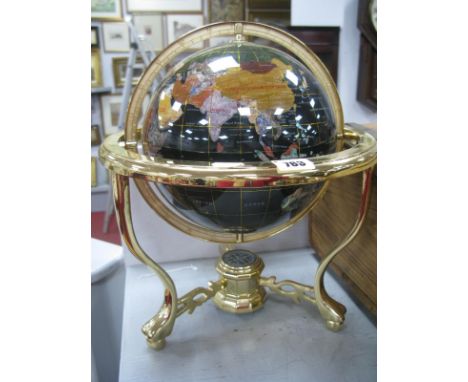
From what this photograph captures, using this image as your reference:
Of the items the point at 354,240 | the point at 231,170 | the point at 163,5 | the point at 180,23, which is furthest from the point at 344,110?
the point at 231,170

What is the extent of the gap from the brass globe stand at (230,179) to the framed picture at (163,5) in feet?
7.41

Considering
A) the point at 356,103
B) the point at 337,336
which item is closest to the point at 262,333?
the point at 337,336

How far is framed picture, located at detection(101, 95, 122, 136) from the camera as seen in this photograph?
3.24 meters

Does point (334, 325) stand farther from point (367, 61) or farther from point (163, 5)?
point (163, 5)

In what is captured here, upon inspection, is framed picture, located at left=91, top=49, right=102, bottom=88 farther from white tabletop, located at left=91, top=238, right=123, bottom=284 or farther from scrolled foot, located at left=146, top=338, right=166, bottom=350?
scrolled foot, located at left=146, top=338, right=166, bottom=350

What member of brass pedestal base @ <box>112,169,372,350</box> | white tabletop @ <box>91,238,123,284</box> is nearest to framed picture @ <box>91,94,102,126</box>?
white tabletop @ <box>91,238,123,284</box>

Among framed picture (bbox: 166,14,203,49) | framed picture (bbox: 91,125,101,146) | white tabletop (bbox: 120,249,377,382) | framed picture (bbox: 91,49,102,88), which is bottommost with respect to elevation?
white tabletop (bbox: 120,249,377,382)

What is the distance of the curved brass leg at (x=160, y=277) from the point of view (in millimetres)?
930

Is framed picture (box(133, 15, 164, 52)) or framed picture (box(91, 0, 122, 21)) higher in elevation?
framed picture (box(91, 0, 122, 21))

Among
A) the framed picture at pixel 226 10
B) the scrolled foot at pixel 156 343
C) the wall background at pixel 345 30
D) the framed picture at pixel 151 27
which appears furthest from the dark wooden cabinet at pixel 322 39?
the scrolled foot at pixel 156 343

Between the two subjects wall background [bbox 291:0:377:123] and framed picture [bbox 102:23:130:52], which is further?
framed picture [bbox 102:23:130:52]

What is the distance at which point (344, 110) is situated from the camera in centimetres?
268

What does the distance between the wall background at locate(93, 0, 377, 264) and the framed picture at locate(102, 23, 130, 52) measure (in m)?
0.05

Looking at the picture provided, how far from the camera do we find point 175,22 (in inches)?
120
